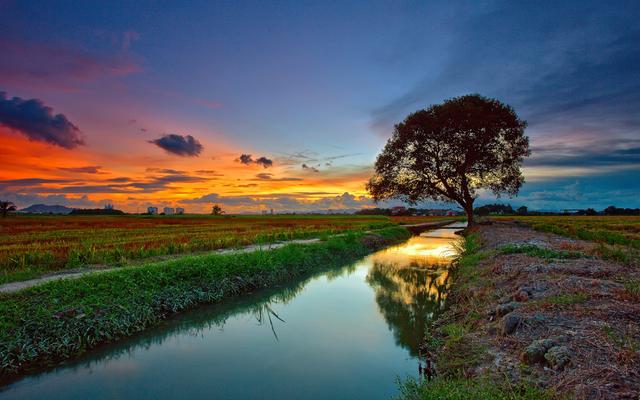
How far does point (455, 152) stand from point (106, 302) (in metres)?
26.9

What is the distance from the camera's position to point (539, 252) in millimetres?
10430

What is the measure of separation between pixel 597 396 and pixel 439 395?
135 cm

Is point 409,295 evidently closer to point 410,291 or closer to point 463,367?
point 410,291

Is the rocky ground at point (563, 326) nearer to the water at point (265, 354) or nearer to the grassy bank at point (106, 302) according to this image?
the water at point (265, 354)

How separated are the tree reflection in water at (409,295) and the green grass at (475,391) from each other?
7.86 feet

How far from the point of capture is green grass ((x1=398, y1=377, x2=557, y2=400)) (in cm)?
329

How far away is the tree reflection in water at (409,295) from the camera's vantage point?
7.64 metres

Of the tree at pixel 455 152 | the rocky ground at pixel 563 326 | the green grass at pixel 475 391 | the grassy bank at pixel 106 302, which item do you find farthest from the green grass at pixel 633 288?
the tree at pixel 455 152

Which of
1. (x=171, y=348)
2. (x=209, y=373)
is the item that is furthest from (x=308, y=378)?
(x=171, y=348)

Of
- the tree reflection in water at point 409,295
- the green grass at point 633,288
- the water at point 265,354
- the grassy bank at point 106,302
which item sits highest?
the green grass at point 633,288

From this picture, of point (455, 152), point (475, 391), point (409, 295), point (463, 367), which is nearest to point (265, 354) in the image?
point (463, 367)

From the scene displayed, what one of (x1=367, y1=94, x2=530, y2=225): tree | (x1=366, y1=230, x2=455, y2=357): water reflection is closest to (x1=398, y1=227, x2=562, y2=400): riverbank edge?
(x1=366, y1=230, x2=455, y2=357): water reflection

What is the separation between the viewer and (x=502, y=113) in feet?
92.1

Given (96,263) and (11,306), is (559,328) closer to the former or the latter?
(11,306)
